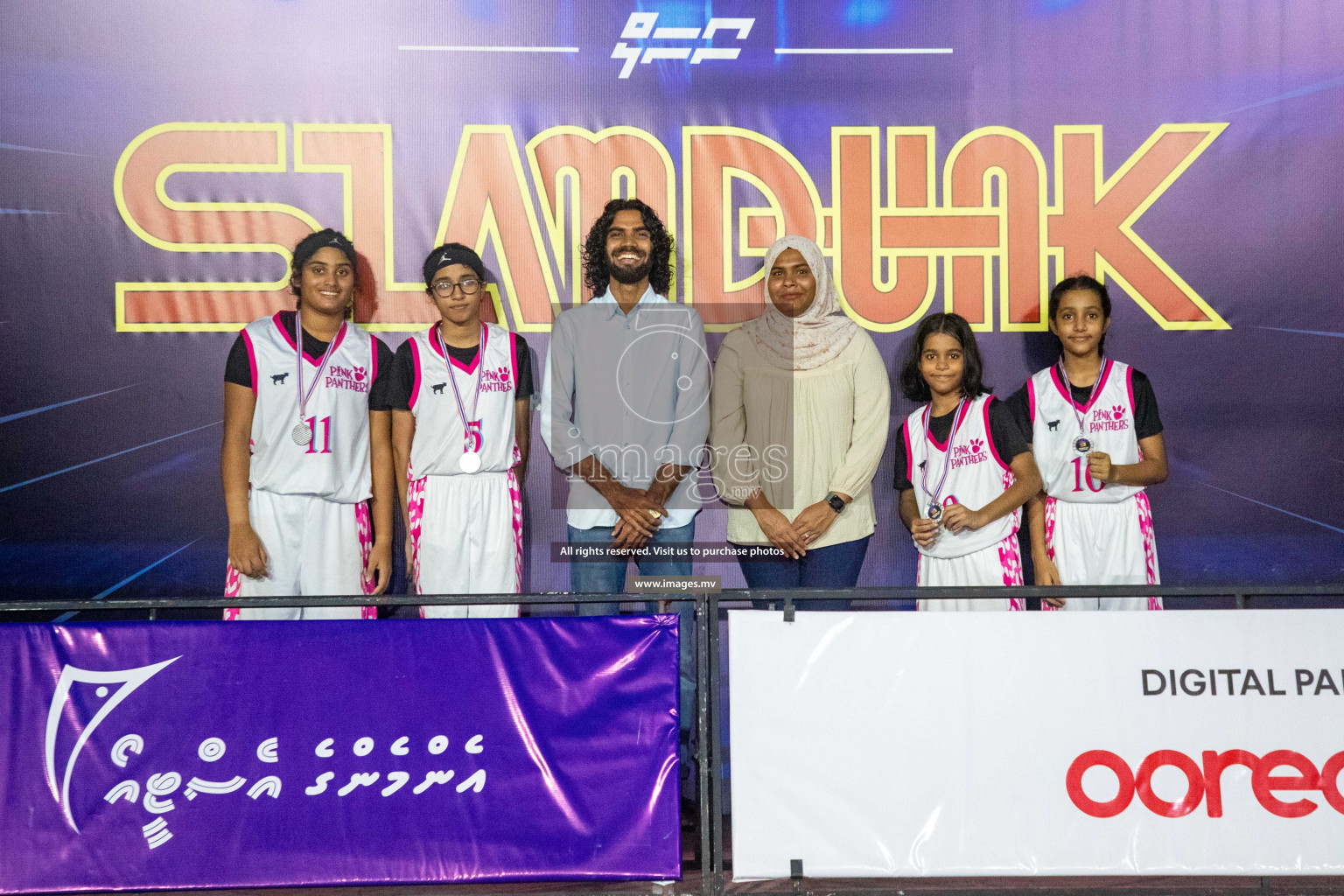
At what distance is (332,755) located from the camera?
3053 millimetres

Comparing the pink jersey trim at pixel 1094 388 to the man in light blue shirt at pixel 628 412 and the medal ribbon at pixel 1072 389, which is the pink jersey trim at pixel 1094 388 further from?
the man in light blue shirt at pixel 628 412

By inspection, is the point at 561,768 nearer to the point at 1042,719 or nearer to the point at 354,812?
the point at 354,812

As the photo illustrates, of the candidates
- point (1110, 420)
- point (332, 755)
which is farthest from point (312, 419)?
point (1110, 420)

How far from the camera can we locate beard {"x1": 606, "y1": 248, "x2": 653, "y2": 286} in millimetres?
4484

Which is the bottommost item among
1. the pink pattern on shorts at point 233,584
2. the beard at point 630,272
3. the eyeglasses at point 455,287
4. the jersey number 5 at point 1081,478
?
the pink pattern on shorts at point 233,584

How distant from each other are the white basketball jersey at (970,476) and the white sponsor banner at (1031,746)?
3.91ft

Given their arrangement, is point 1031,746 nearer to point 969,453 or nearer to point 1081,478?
point 969,453

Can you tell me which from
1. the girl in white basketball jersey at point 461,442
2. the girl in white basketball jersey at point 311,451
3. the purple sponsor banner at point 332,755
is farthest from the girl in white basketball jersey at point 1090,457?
the girl in white basketball jersey at point 311,451

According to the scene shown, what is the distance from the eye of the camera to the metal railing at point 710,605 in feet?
10.2

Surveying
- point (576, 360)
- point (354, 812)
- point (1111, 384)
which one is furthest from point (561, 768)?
point (1111, 384)

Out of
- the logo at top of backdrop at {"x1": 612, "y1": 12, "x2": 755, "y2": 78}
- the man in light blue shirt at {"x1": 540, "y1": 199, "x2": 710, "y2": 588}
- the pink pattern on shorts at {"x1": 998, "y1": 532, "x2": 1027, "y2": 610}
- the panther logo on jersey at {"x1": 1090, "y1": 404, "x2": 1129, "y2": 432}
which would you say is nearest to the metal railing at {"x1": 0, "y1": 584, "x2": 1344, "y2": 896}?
the pink pattern on shorts at {"x1": 998, "y1": 532, "x2": 1027, "y2": 610}

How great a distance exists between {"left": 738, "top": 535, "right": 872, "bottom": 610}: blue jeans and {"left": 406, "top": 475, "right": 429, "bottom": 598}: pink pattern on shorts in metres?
1.42

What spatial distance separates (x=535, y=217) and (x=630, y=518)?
1.48 meters

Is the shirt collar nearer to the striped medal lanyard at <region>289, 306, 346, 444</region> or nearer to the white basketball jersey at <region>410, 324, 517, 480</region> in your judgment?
the white basketball jersey at <region>410, 324, 517, 480</region>
